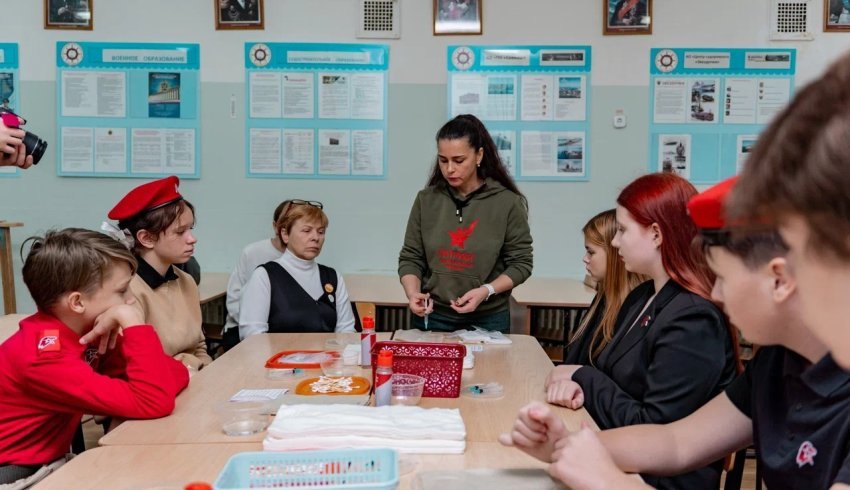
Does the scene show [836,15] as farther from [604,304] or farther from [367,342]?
[367,342]

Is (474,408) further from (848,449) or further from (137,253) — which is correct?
(137,253)

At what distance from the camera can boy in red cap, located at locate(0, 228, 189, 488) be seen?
1534mm

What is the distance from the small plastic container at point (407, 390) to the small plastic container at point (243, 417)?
299 millimetres

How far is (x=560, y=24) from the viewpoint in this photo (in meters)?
4.21

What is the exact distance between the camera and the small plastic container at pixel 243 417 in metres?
1.44

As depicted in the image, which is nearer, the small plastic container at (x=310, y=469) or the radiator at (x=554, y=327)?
the small plastic container at (x=310, y=469)

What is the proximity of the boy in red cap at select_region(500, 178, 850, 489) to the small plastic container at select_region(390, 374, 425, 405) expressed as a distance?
46 centimetres

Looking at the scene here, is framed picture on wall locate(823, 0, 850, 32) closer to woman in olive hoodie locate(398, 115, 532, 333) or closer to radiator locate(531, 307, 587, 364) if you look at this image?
radiator locate(531, 307, 587, 364)

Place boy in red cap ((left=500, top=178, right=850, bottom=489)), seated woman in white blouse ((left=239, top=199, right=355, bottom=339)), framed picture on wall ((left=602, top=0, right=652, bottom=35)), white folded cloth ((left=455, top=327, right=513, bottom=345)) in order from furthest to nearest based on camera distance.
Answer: framed picture on wall ((left=602, top=0, right=652, bottom=35)) < seated woman in white blouse ((left=239, top=199, right=355, bottom=339)) < white folded cloth ((left=455, top=327, right=513, bottom=345)) < boy in red cap ((left=500, top=178, right=850, bottom=489))

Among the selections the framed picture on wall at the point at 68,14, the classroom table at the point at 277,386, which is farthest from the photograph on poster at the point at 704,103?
the framed picture on wall at the point at 68,14

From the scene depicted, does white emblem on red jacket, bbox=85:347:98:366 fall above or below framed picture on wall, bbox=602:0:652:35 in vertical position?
below

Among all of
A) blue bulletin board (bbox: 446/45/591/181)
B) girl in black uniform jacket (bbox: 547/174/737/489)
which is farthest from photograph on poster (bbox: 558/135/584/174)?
girl in black uniform jacket (bbox: 547/174/737/489)

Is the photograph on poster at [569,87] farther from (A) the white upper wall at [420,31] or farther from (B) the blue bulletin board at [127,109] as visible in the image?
(B) the blue bulletin board at [127,109]

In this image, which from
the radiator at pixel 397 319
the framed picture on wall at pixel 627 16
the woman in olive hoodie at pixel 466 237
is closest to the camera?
the woman in olive hoodie at pixel 466 237
